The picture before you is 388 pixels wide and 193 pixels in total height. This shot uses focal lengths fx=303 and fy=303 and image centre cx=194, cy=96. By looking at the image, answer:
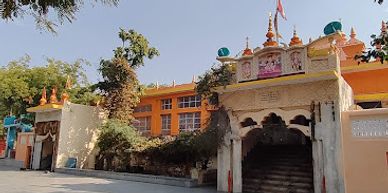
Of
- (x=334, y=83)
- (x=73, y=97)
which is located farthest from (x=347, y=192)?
(x=73, y=97)

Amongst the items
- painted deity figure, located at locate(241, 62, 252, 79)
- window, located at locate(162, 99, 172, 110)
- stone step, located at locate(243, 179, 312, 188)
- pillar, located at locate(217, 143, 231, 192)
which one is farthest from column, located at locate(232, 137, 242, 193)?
window, located at locate(162, 99, 172, 110)

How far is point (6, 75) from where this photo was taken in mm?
23109

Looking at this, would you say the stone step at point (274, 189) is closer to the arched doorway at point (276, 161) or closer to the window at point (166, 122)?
the arched doorway at point (276, 161)

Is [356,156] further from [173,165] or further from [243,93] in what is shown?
[173,165]

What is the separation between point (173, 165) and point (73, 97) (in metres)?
12.5

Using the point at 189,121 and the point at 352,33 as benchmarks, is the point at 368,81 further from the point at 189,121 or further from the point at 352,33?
the point at 189,121

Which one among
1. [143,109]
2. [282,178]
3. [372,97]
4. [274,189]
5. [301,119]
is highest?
[143,109]

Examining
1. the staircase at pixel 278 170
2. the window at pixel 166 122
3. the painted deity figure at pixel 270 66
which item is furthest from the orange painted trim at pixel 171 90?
the painted deity figure at pixel 270 66

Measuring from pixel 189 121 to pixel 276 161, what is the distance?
34.9 ft

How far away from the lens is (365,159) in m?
8.34

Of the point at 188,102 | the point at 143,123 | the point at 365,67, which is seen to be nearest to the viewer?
the point at 365,67

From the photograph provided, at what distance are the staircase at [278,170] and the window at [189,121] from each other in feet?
27.2

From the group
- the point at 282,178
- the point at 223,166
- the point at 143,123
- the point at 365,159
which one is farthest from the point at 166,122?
the point at 365,159

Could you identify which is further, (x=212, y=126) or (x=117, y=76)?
(x=117, y=76)
